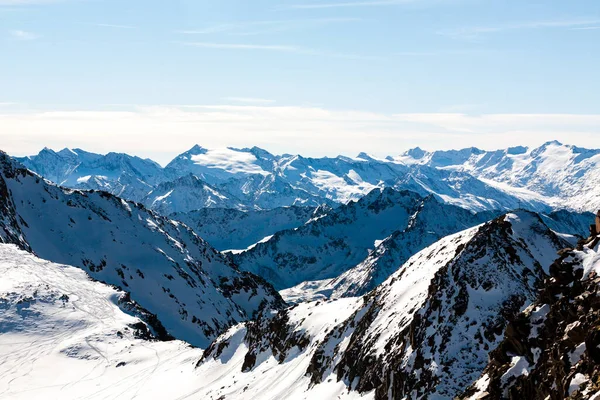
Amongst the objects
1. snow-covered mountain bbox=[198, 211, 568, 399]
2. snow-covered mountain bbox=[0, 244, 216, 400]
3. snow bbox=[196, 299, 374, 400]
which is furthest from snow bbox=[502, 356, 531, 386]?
snow-covered mountain bbox=[0, 244, 216, 400]

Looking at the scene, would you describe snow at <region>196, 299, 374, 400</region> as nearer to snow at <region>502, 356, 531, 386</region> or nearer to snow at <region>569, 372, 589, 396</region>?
snow at <region>502, 356, 531, 386</region>

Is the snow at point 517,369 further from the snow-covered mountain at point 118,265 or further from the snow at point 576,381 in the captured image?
the snow-covered mountain at point 118,265

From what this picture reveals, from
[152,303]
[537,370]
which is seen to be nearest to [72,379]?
[537,370]

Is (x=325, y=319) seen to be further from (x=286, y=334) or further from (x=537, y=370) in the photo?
(x=537, y=370)

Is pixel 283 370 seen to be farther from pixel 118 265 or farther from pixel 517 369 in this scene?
pixel 118 265

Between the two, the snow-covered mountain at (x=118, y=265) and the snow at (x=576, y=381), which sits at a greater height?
the snow at (x=576, y=381)

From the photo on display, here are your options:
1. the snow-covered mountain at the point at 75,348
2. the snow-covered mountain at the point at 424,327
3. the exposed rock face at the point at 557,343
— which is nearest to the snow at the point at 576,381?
the exposed rock face at the point at 557,343

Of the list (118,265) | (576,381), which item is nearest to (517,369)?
(576,381)
